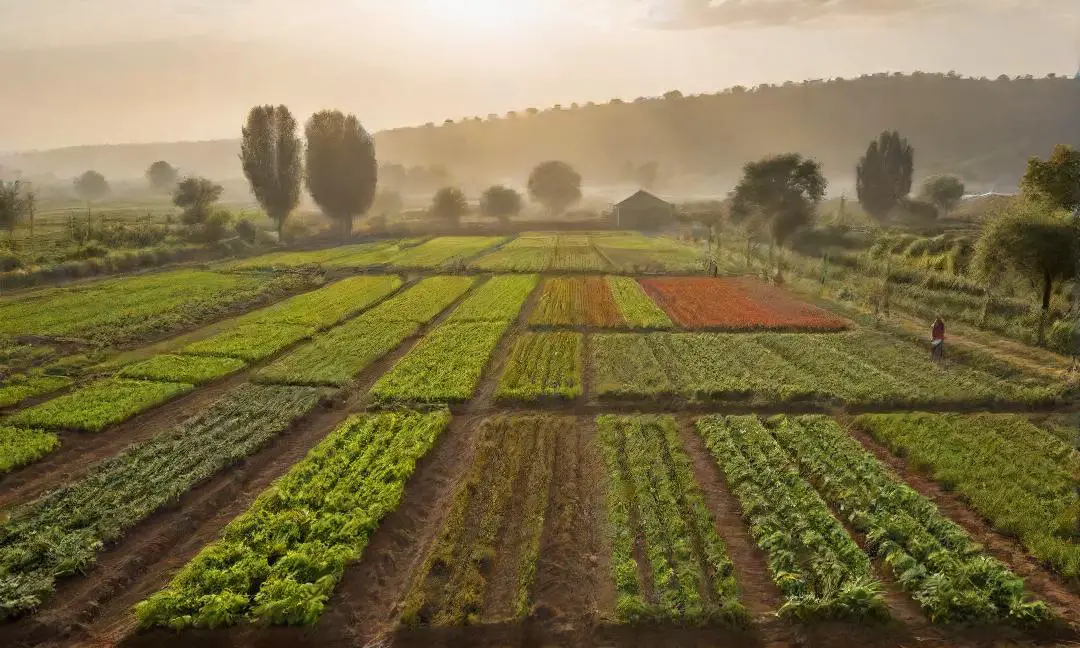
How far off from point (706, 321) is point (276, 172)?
67.4 meters

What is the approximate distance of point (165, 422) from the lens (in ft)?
70.3

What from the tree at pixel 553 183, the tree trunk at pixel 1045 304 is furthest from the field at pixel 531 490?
the tree at pixel 553 183

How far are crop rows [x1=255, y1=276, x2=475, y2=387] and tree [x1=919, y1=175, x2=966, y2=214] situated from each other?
286 feet

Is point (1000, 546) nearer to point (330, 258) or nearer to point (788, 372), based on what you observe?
point (788, 372)

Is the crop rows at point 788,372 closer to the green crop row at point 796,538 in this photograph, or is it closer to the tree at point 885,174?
the green crop row at point 796,538

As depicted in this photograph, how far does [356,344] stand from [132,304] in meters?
18.8

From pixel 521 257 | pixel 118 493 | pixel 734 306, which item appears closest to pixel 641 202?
pixel 521 257

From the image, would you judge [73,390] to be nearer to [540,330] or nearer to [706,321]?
[540,330]

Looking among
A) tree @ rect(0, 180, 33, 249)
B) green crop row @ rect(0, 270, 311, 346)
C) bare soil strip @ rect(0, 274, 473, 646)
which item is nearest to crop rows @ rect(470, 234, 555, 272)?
green crop row @ rect(0, 270, 311, 346)

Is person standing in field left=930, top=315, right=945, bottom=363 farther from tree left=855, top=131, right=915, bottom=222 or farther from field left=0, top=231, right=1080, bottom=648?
tree left=855, top=131, right=915, bottom=222

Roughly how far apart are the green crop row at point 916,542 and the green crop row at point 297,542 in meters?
11.6

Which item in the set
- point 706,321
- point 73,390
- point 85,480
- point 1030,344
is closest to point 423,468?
point 85,480

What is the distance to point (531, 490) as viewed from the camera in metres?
16.7

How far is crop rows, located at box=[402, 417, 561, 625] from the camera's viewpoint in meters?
12.2
